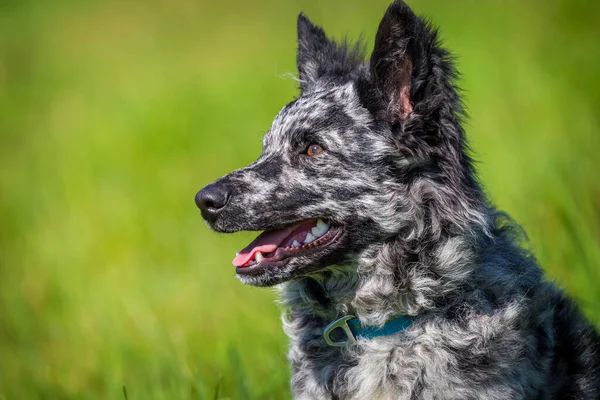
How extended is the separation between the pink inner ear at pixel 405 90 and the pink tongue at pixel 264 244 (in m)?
0.78

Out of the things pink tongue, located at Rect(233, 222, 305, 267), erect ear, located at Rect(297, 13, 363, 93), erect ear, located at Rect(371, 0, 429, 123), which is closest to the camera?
erect ear, located at Rect(371, 0, 429, 123)

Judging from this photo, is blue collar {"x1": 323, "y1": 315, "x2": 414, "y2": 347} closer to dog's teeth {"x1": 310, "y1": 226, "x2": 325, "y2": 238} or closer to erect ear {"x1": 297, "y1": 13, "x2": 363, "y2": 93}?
dog's teeth {"x1": 310, "y1": 226, "x2": 325, "y2": 238}

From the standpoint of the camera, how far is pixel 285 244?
385 centimetres

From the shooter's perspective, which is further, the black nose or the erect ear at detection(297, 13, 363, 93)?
the erect ear at detection(297, 13, 363, 93)

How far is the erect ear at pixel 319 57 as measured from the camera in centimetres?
442

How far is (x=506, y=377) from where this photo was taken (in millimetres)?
3566

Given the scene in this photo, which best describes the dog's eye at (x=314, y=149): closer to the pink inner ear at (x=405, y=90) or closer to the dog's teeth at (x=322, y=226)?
the dog's teeth at (x=322, y=226)

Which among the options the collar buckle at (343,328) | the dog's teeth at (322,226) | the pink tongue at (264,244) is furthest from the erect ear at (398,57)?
the collar buckle at (343,328)

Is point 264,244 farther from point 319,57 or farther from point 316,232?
point 319,57

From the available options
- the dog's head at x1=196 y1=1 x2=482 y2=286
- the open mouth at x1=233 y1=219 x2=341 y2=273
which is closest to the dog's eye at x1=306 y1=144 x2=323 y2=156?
the dog's head at x1=196 y1=1 x2=482 y2=286

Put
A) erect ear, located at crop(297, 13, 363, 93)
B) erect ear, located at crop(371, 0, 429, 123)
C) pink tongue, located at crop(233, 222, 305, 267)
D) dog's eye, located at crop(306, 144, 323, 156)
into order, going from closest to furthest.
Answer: erect ear, located at crop(371, 0, 429, 123), pink tongue, located at crop(233, 222, 305, 267), dog's eye, located at crop(306, 144, 323, 156), erect ear, located at crop(297, 13, 363, 93)

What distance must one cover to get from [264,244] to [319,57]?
134cm

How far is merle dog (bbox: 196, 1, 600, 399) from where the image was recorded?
3.66 meters

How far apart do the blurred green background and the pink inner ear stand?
1.34m
